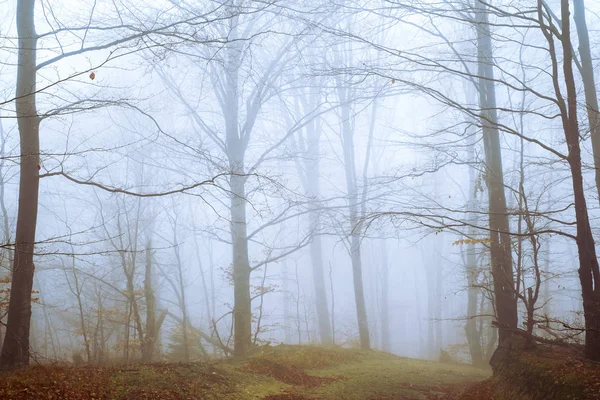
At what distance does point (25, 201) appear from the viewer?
275 inches

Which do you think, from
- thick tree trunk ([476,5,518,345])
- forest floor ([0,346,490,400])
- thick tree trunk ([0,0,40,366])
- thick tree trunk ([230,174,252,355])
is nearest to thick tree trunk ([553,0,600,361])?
thick tree trunk ([476,5,518,345])

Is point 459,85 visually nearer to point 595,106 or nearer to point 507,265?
point 595,106

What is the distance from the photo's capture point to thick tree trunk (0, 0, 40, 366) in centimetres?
647

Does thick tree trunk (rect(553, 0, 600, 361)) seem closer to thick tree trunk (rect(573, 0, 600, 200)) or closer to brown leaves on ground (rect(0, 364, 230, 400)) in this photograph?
thick tree trunk (rect(573, 0, 600, 200))

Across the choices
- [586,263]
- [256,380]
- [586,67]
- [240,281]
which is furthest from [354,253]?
[586,263]

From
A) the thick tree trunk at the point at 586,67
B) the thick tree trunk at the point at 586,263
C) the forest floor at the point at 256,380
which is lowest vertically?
the forest floor at the point at 256,380

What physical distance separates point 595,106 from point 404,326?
43.9 metres

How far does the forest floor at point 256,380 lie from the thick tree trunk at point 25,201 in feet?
2.79

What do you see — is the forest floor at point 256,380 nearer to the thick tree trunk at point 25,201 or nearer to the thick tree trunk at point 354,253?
the thick tree trunk at point 25,201

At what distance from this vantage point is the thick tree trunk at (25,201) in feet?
21.2

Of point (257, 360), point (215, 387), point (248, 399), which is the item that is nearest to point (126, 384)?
point (215, 387)

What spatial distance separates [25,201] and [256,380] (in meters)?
5.19

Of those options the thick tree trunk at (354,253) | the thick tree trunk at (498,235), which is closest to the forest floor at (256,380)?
the thick tree trunk at (498,235)

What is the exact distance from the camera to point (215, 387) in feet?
22.5
